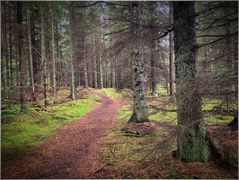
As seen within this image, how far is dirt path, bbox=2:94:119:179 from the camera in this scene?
6.31 m

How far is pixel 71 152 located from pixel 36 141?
2.18 meters

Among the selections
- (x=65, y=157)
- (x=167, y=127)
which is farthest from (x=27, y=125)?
(x=167, y=127)

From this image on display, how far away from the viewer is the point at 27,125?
436 inches

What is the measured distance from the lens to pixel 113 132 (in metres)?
10.4

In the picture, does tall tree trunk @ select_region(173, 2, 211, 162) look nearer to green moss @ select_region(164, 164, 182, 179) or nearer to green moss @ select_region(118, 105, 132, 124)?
green moss @ select_region(164, 164, 182, 179)

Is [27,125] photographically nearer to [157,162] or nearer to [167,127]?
[167,127]

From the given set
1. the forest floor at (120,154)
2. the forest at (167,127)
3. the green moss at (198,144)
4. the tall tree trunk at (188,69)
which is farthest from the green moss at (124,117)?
the tall tree trunk at (188,69)

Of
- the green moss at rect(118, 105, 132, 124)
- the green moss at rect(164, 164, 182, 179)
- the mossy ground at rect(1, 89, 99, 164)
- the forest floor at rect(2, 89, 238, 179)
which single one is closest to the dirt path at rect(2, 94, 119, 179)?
the forest floor at rect(2, 89, 238, 179)

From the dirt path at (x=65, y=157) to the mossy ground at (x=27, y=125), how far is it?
529 mm

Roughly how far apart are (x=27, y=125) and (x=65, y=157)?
15.7ft

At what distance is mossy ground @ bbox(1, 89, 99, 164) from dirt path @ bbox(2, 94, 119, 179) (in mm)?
529

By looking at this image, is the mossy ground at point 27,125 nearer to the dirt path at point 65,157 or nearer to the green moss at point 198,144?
the dirt path at point 65,157

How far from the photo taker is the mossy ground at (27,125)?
8.15 m

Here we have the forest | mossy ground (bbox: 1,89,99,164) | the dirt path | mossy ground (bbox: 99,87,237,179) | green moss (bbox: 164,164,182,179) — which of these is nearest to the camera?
the forest
